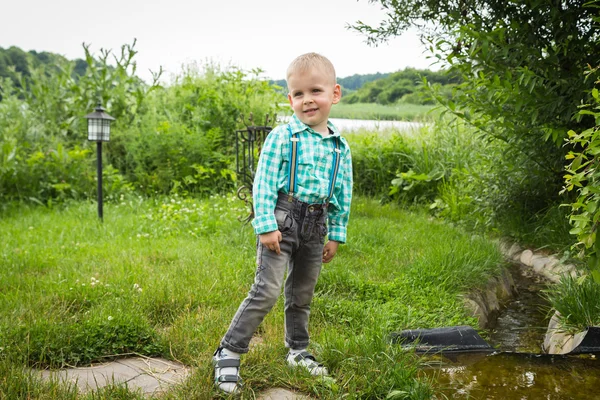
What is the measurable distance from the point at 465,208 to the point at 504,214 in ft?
3.12

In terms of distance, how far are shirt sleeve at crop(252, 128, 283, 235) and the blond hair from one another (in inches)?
11.5

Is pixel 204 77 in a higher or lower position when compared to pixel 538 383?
higher

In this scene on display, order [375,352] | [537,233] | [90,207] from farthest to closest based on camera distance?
[90,207] → [537,233] → [375,352]

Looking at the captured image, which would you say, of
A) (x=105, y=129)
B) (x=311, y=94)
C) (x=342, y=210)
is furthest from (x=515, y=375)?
(x=105, y=129)

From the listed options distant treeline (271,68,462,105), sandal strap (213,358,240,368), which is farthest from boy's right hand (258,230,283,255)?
distant treeline (271,68,462,105)

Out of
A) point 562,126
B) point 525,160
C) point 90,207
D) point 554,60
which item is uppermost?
point 554,60

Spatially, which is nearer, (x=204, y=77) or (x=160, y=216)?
(x=160, y=216)

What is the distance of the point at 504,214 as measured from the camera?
5867mm

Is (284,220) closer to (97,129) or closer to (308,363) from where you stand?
(308,363)

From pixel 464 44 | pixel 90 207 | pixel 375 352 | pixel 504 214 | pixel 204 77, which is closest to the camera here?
pixel 375 352

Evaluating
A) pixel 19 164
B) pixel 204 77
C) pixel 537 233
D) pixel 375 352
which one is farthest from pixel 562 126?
pixel 204 77

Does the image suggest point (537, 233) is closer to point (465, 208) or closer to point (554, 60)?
point (465, 208)

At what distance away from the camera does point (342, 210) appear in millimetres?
2877

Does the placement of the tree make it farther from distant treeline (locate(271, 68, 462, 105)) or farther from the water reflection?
distant treeline (locate(271, 68, 462, 105))
